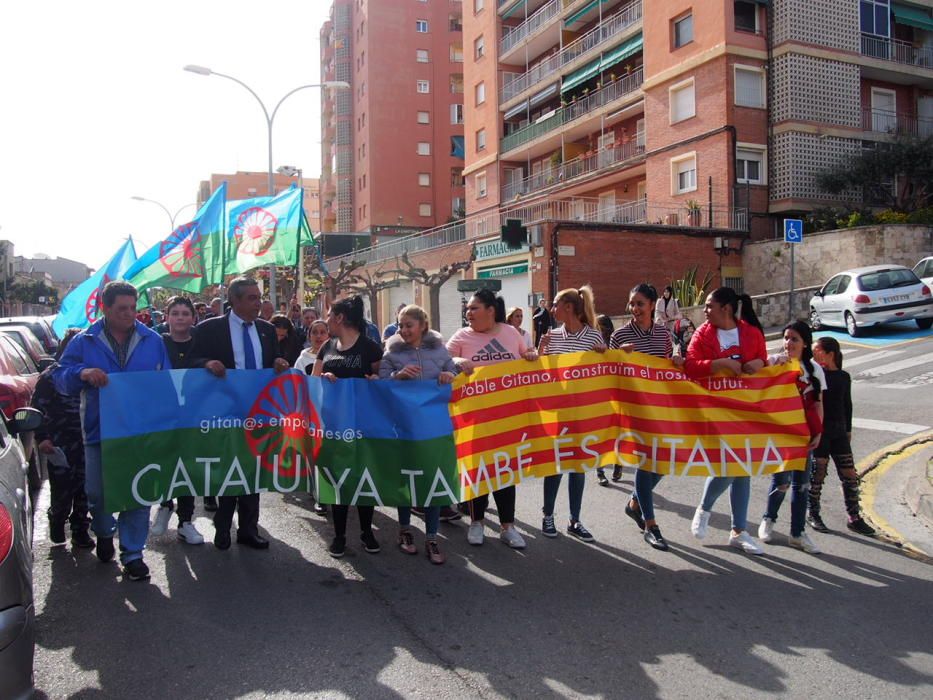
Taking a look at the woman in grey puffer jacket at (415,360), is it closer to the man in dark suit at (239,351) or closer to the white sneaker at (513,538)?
the white sneaker at (513,538)

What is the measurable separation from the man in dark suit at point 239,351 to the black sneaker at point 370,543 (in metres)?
0.74

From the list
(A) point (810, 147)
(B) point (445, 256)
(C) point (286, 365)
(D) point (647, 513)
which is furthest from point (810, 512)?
(B) point (445, 256)

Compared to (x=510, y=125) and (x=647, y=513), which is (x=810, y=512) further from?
(x=510, y=125)

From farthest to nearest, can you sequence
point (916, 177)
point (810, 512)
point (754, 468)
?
point (916, 177), point (810, 512), point (754, 468)

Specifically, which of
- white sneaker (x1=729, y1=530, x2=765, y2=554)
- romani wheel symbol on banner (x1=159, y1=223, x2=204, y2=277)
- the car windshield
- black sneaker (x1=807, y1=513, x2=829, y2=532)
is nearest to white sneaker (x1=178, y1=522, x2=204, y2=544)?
white sneaker (x1=729, y1=530, x2=765, y2=554)

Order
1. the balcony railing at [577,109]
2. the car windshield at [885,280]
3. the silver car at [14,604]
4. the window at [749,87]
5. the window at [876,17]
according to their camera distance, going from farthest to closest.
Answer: the balcony railing at [577,109]
the window at [876,17]
the window at [749,87]
the car windshield at [885,280]
the silver car at [14,604]

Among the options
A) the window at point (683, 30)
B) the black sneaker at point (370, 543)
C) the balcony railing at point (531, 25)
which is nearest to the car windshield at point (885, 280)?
the window at point (683, 30)

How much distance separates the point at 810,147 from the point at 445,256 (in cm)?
1574

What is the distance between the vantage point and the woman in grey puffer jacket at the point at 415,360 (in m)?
5.69

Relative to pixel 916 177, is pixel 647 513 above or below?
below

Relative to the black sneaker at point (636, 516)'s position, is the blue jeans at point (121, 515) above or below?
above

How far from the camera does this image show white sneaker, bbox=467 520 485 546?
19.5 feet

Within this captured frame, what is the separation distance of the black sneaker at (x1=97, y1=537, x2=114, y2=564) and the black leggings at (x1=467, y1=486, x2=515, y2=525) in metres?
2.62

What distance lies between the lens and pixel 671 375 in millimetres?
6012
